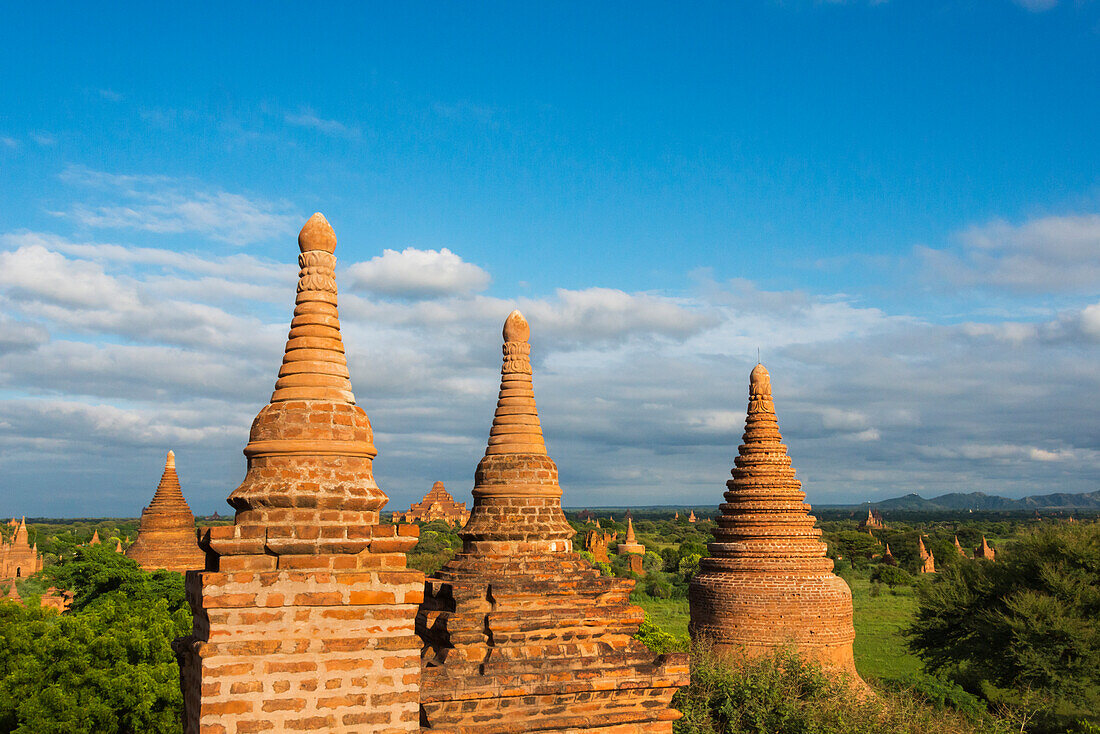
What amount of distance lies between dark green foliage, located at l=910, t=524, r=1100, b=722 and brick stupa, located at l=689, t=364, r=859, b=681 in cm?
885

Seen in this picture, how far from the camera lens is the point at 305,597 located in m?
6.57

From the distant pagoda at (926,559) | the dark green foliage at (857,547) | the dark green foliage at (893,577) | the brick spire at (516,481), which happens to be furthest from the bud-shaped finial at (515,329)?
the dark green foliage at (857,547)

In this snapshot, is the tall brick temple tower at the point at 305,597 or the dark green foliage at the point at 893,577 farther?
the dark green foliage at the point at 893,577

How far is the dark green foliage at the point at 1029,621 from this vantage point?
27.1 metres

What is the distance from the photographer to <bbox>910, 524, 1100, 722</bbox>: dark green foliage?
1068 inches

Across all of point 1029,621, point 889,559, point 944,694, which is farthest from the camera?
point 889,559

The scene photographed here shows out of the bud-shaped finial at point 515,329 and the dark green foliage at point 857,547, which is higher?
the bud-shaped finial at point 515,329

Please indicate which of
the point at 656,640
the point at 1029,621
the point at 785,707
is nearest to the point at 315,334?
the point at 785,707

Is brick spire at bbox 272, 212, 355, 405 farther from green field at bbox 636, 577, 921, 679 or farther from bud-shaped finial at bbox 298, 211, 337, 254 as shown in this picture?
green field at bbox 636, 577, 921, 679

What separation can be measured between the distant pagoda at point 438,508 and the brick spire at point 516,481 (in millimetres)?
126510

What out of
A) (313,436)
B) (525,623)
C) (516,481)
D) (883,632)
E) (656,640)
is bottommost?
(883,632)

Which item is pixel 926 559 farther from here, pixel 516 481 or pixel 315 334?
pixel 315 334

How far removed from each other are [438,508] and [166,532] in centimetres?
10394

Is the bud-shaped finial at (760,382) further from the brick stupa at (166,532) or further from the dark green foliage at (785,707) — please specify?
the brick stupa at (166,532)
